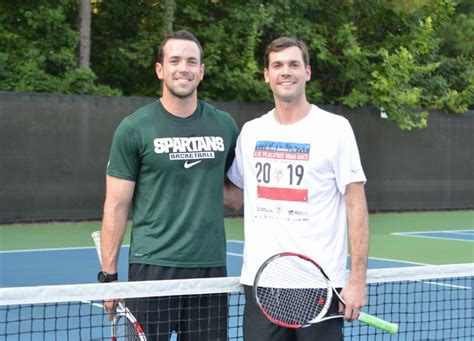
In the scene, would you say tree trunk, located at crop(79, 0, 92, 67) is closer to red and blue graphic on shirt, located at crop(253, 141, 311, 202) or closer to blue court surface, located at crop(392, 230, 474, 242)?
blue court surface, located at crop(392, 230, 474, 242)

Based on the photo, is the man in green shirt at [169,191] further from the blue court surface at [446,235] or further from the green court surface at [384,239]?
the blue court surface at [446,235]

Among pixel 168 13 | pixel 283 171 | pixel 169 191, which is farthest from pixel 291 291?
pixel 168 13

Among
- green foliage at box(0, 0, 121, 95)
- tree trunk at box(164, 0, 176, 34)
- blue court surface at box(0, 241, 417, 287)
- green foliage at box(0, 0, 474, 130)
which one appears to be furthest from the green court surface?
tree trunk at box(164, 0, 176, 34)

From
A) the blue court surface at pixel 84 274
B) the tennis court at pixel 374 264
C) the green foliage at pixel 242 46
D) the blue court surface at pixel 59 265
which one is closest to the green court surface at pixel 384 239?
the tennis court at pixel 374 264

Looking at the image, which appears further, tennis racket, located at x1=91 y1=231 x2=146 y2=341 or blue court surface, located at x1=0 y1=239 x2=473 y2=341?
blue court surface, located at x1=0 y1=239 x2=473 y2=341

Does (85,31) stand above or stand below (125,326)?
above

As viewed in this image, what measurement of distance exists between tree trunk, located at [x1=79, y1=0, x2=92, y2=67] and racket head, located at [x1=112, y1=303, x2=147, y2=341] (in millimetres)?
12838

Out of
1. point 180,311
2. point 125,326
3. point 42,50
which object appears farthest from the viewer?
point 42,50

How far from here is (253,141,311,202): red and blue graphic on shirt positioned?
377 cm

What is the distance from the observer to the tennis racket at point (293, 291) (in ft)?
12.2

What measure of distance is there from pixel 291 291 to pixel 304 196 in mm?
384

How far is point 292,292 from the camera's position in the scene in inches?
149

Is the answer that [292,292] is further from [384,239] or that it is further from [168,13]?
[168,13]

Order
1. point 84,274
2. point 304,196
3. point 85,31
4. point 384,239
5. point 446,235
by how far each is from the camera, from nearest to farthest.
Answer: point 304,196
point 84,274
point 384,239
point 446,235
point 85,31
